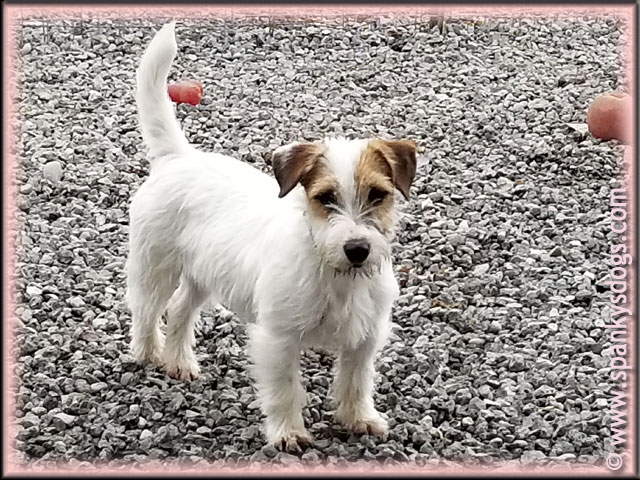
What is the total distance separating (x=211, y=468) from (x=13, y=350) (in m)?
1.33

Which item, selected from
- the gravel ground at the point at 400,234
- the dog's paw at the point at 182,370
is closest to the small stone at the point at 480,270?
the gravel ground at the point at 400,234

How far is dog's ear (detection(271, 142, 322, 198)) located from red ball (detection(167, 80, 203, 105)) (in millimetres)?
4049

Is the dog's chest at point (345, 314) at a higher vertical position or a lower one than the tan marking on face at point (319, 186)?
lower

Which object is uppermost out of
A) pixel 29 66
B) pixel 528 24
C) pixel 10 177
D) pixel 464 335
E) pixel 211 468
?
pixel 528 24

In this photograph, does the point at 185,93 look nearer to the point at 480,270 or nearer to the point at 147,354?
the point at 480,270

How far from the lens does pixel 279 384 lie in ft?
13.2

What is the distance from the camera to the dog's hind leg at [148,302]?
4.56 m

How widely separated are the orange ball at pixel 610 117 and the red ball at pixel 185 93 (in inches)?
115

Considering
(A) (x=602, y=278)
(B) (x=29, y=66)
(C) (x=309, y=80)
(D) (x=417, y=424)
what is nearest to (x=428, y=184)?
(A) (x=602, y=278)

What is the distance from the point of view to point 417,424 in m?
4.29

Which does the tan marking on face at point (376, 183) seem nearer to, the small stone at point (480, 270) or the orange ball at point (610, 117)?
the small stone at point (480, 270)

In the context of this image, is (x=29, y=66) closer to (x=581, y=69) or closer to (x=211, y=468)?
(x=581, y=69)

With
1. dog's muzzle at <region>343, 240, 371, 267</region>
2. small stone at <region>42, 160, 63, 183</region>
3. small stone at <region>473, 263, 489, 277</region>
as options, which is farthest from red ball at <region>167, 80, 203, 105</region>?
dog's muzzle at <region>343, 240, 371, 267</region>

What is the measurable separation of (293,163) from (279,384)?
3.06ft
